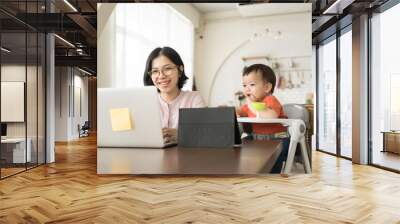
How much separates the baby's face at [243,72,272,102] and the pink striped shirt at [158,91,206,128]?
51cm

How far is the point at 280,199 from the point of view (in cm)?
346

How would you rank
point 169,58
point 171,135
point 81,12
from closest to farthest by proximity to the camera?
point 171,135 < point 169,58 < point 81,12

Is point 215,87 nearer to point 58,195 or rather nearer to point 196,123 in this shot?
point 196,123

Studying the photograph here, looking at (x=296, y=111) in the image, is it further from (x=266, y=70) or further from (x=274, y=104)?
(x=266, y=70)

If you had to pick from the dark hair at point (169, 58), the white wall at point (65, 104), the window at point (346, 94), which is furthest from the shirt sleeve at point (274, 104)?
the white wall at point (65, 104)

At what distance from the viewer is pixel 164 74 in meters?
4.13

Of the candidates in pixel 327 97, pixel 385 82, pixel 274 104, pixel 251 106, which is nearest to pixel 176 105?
pixel 251 106

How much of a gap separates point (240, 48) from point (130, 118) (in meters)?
1.43

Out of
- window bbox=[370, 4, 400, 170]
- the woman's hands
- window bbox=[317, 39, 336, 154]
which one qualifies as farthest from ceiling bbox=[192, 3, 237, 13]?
window bbox=[317, 39, 336, 154]

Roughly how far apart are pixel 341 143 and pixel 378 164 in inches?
52.9

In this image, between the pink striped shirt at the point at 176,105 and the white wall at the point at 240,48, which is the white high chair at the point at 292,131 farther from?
the pink striped shirt at the point at 176,105

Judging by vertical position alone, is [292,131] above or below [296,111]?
below

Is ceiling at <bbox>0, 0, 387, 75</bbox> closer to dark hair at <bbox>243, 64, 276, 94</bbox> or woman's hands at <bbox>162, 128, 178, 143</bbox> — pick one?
dark hair at <bbox>243, 64, 276, 94</bbox>

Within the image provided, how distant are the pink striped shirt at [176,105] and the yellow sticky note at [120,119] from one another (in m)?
0.35
